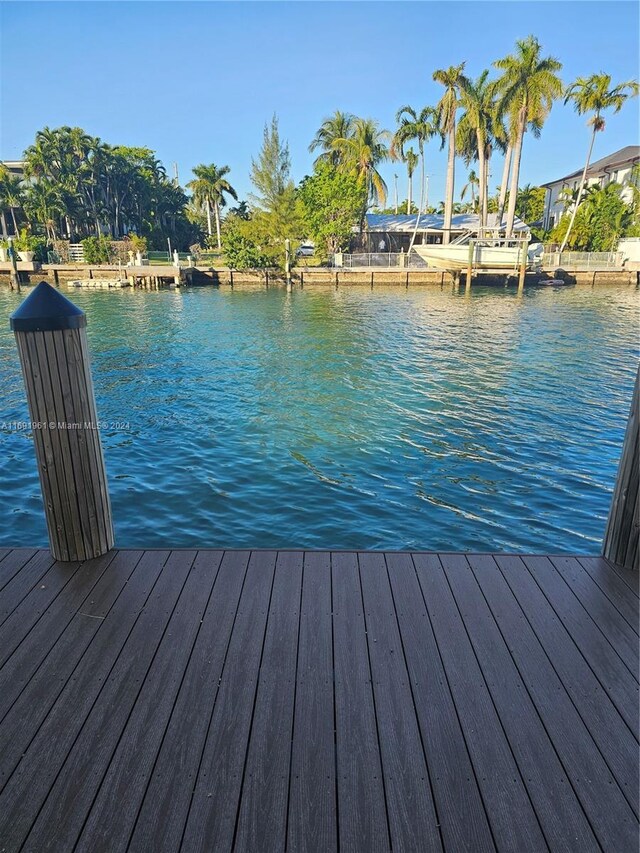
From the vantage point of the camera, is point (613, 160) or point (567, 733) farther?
point (613, 160)

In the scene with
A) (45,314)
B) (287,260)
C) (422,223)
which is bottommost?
(45,314)

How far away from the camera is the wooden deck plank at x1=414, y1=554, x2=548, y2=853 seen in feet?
6.14

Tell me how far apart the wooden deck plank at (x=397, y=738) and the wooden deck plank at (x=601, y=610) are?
1.20 metres

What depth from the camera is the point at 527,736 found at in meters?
2.26

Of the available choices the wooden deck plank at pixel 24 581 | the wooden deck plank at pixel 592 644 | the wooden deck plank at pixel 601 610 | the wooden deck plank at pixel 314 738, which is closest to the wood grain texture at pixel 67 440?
the wooden deck plank at pixel 24 581

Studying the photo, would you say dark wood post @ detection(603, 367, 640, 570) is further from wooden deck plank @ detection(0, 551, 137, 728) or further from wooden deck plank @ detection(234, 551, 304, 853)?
wooden deck plank @ detection(0, 551, 137, 728)

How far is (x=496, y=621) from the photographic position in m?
3.02

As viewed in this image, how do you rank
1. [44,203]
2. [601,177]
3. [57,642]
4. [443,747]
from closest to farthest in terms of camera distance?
[443,747]
[57,642]
[44,203]
[601,177]

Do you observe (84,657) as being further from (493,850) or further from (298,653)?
(493,850)

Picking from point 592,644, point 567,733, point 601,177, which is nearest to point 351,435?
point 592,644

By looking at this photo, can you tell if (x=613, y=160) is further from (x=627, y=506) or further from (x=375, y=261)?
(x=627, y=506)

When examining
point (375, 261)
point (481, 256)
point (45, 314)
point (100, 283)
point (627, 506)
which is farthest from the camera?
Result: point (375, 261)

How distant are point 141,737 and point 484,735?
149 centimetres

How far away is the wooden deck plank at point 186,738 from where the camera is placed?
1.86 meters
